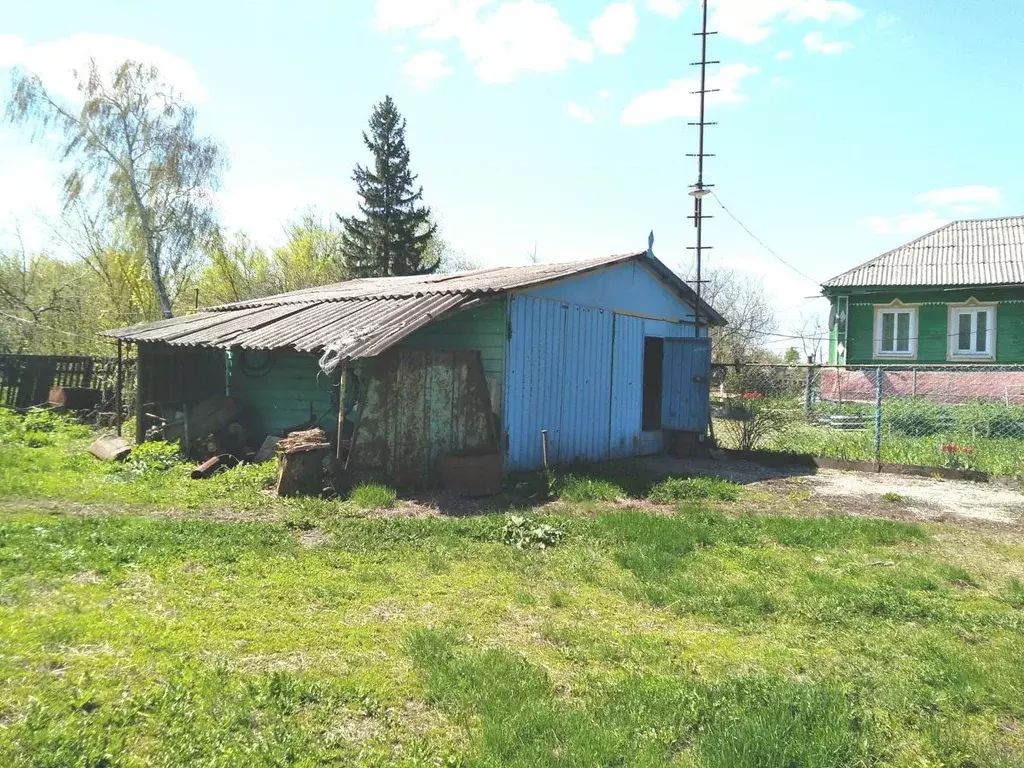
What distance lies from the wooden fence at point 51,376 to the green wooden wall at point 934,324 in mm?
18904

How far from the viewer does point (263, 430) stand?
12.4 meters

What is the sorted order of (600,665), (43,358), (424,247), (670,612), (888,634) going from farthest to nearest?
(424,247), (43,358), (670,612), (888,634), (600,665)

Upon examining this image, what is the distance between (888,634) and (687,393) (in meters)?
8.78

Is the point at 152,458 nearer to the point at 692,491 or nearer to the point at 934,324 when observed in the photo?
the point at 692,491

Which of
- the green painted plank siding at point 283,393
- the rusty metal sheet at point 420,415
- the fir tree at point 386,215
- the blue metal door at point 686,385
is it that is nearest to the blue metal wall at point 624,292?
the blue metal door at point 686,385

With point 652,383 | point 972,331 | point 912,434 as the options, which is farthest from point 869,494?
point 972,331

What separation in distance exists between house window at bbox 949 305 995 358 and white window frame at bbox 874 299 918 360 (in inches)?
33.7

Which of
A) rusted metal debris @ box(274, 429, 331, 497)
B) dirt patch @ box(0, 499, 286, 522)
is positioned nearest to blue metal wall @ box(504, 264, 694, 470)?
rusted metal debris @ box(274, 429, 331, 497)

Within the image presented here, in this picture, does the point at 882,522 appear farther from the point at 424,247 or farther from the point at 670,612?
the point at 424,247

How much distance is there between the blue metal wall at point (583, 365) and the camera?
34.0 feet

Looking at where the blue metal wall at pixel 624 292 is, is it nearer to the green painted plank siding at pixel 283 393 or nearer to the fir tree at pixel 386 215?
the green painted plank siding at pixel 283 393

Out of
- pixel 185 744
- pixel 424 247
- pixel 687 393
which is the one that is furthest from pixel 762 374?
pixel 424 247

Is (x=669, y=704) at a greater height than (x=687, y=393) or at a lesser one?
lesser

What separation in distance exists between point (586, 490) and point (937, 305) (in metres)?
15.3
